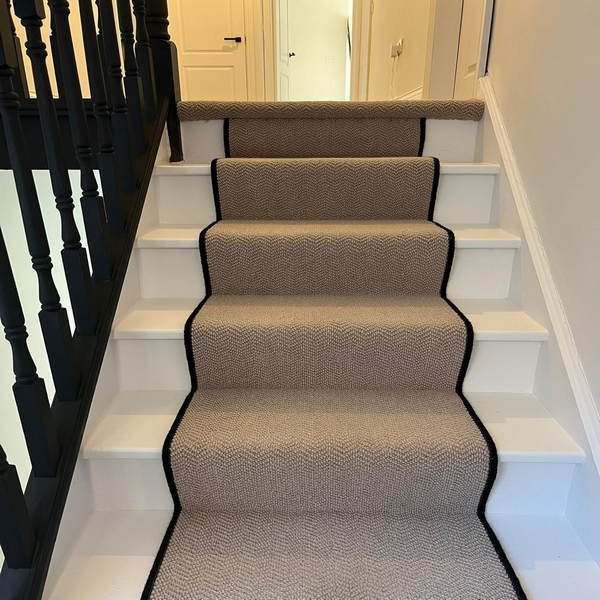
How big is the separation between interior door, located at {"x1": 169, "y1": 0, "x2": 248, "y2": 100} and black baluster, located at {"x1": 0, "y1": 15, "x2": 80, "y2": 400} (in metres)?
3.39

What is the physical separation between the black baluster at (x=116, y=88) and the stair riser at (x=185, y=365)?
1.66 ft

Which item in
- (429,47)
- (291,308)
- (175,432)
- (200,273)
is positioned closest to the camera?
(175,432)

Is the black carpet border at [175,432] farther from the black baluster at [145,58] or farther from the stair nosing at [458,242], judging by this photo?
the black baluster at [145,58]

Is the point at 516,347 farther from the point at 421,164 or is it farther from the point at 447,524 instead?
the point at 421,164

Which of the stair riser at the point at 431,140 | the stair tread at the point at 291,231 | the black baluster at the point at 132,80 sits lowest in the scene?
the stair tread at the point at 291,231

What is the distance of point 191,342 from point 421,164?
0.90 meters

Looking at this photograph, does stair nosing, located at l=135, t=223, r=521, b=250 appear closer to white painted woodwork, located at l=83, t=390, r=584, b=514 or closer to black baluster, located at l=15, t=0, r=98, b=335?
black baluster, located at l=15, t=0, r=98, b=335

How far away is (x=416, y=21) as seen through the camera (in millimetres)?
2572

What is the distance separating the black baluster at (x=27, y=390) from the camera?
0.72 meters

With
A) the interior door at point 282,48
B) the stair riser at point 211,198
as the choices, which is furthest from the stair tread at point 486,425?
the interior door at point 282,48

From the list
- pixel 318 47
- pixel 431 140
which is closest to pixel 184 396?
pixel 431 140

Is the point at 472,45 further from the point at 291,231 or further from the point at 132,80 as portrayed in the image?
the point at 132,80

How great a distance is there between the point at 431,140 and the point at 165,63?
949mm

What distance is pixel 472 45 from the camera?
6.03 ft
